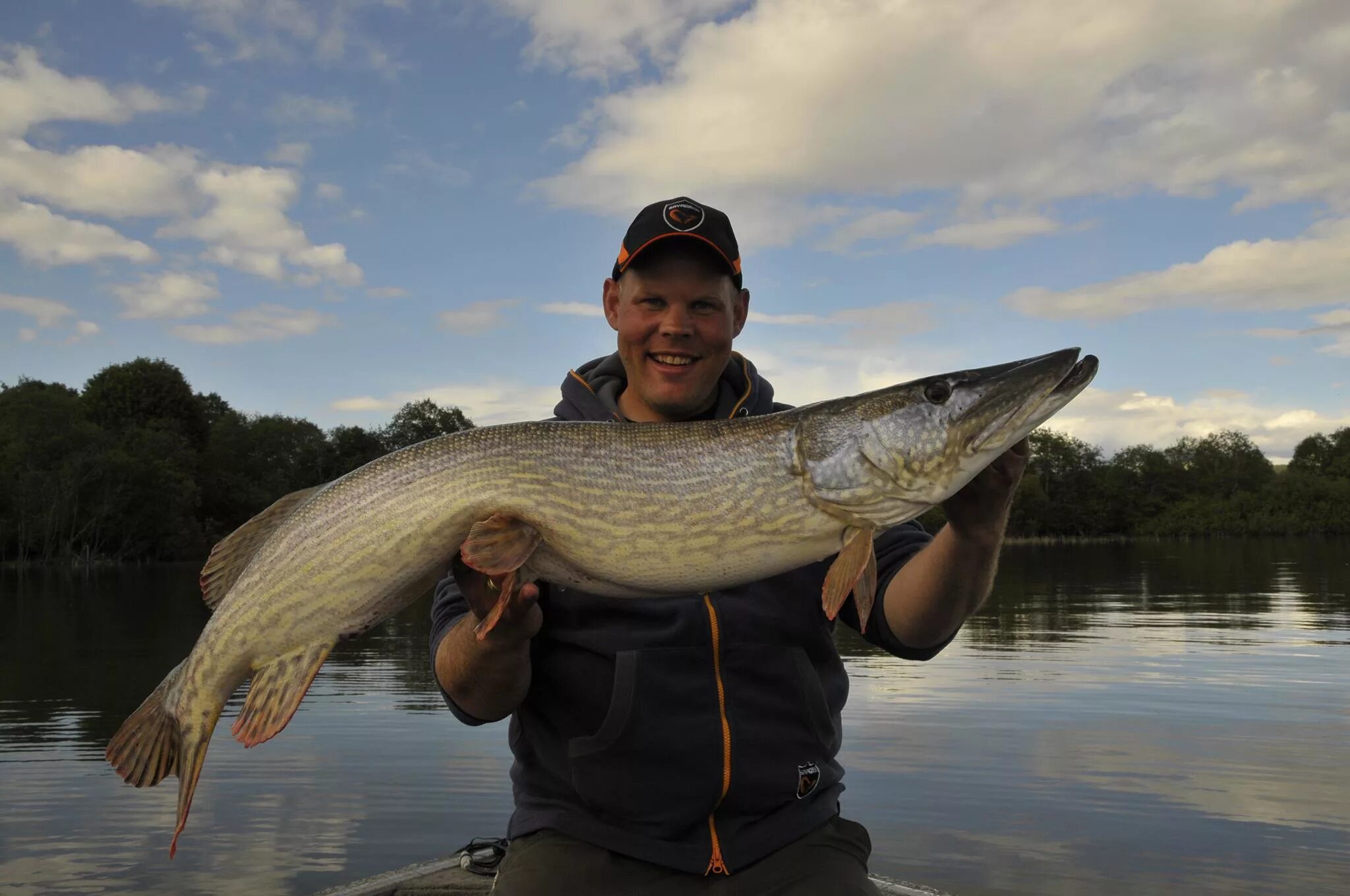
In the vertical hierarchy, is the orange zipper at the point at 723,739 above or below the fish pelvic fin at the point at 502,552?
below

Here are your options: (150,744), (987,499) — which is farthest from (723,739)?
(150,744)

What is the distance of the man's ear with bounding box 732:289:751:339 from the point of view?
382 centimetres

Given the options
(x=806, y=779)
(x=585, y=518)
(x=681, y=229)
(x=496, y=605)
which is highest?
(x=681, y=229)

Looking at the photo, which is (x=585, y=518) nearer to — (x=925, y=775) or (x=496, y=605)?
(x=496, y=605)

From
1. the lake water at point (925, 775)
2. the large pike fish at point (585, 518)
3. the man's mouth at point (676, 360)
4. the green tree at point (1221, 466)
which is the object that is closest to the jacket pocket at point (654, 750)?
the large pike fish at point (585, 518)

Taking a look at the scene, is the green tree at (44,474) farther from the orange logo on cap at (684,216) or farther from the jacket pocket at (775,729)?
the jacket pocket at (775,729)

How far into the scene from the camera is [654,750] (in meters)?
2.98

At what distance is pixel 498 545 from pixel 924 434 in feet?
3.94

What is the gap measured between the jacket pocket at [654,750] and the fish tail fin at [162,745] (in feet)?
3.48

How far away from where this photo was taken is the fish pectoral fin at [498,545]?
2.67 m

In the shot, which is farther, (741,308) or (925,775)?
(925,775)

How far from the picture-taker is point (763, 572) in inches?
106

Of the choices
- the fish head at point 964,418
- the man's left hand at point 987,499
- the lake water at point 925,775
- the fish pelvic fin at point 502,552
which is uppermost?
the fish head at point 964,418

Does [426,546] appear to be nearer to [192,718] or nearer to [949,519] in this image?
[192,718]
